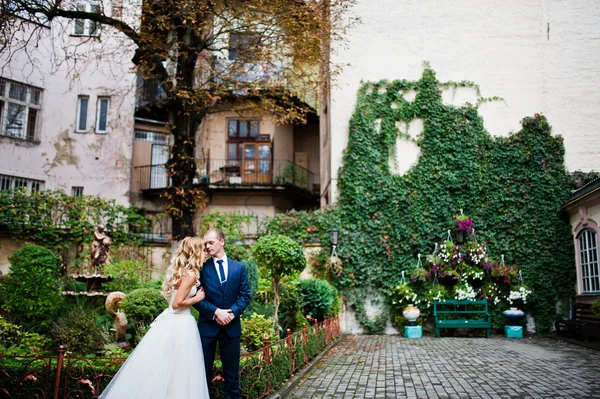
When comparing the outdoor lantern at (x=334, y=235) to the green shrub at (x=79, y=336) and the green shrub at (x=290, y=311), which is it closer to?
the green shrub at (x=290, y=311)

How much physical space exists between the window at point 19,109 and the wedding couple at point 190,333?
19.0 m

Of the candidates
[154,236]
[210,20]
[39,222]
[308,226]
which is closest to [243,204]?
[154,236]

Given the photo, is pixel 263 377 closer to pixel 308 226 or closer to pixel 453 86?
pixel 308 226

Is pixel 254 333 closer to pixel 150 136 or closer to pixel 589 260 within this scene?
pixel 589 260

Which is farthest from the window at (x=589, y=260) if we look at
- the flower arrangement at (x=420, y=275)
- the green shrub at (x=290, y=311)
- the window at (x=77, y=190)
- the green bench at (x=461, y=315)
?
the window at (x=77, y=190)

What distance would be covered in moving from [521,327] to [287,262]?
935cm

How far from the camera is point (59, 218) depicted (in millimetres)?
16922

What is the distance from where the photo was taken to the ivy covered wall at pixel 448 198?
15.6 meters

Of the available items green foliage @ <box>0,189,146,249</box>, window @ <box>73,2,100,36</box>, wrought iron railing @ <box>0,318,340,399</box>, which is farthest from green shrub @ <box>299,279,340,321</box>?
window @ <box>73,2,100,36</box>

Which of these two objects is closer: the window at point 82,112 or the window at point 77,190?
the window at point 77,190

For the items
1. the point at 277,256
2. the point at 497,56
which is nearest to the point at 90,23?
the point at 277,256

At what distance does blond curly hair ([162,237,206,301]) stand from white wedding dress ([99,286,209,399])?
345 mm

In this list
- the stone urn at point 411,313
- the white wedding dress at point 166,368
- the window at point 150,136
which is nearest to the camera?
the white wedding dress at point 166,368

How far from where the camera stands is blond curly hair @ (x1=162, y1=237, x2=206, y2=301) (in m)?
4.94
